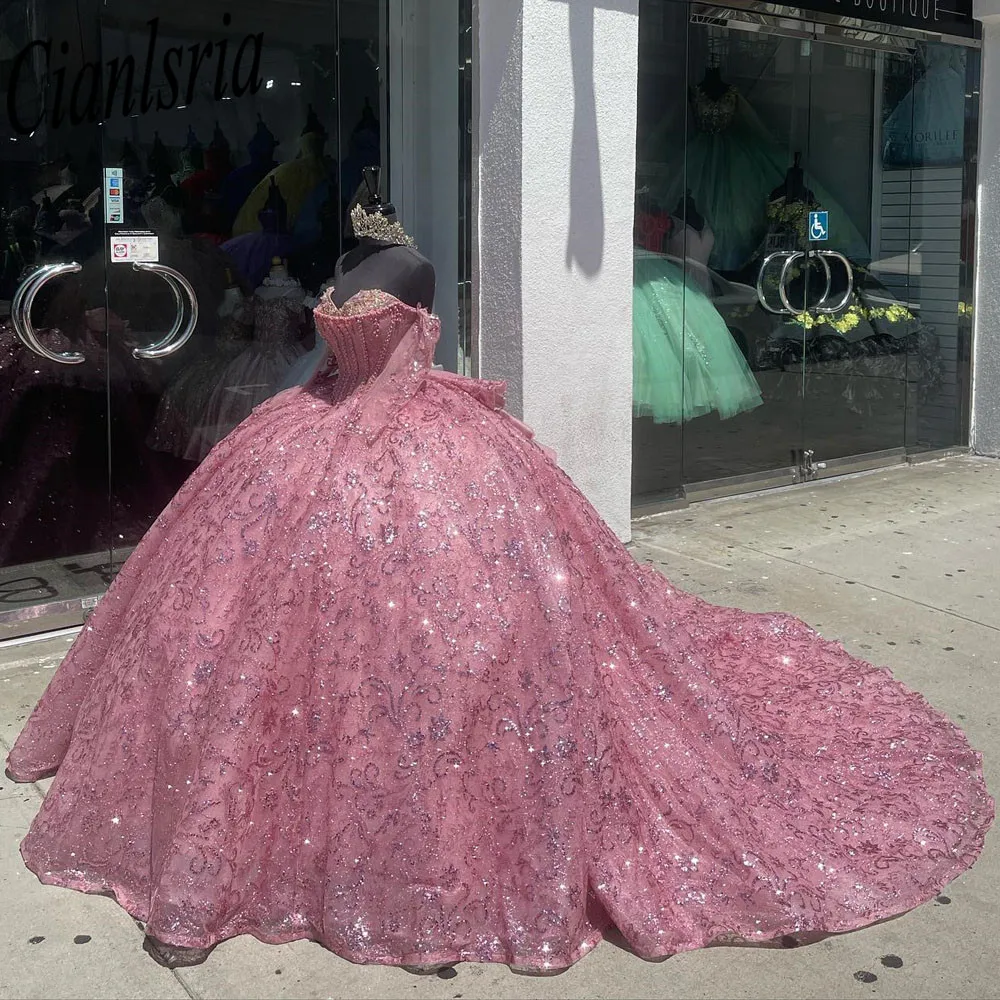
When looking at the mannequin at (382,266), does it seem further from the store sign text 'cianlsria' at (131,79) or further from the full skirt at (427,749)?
the store sign text 'cianlsria' at (131,79)

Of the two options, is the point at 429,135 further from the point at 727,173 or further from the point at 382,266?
the point at 382,266

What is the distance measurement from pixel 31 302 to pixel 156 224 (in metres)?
0.58

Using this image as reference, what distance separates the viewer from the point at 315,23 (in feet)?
17.1

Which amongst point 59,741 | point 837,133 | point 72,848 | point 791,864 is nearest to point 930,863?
point 791,864

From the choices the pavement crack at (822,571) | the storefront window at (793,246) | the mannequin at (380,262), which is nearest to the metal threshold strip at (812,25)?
the storefront window at (793,246)

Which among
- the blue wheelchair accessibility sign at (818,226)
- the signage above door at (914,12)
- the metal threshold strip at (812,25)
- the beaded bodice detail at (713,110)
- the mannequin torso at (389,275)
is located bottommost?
the mannequin torso at (389,275)

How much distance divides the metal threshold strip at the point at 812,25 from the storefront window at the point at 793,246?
0.01 meters

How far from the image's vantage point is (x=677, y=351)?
668 centimetres

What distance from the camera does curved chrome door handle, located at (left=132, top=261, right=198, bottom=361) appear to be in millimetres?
4926

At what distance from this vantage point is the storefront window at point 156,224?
15.1 ft

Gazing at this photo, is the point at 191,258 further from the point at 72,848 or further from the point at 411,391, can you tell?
the point at 72,848

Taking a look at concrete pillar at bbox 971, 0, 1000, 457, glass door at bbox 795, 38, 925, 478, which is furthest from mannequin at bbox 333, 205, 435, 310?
concrete pillar at bbox 971, 0, 1000, 457

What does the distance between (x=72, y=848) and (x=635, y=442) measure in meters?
4.10

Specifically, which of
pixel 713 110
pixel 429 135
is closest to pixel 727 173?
pixel 713 110
